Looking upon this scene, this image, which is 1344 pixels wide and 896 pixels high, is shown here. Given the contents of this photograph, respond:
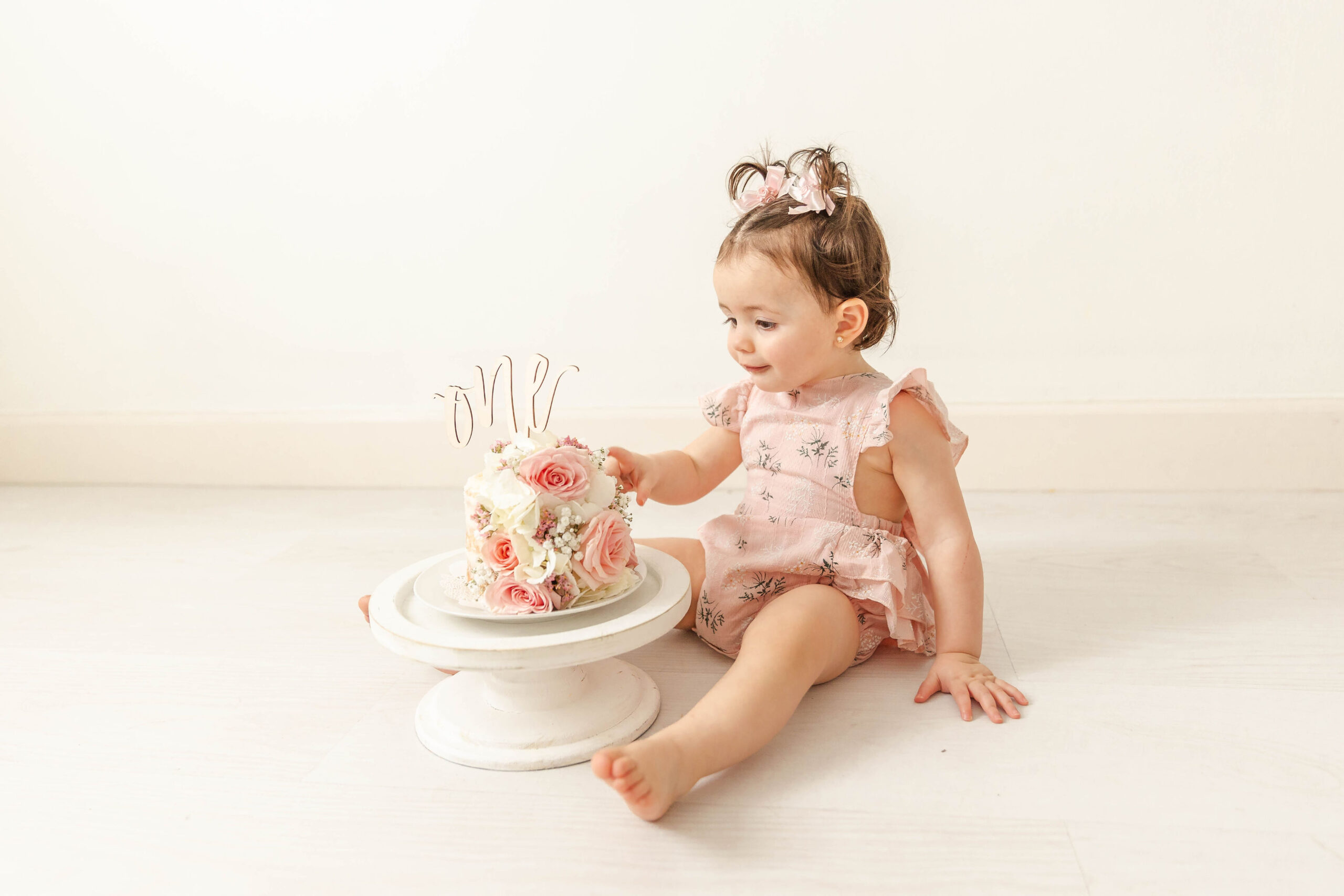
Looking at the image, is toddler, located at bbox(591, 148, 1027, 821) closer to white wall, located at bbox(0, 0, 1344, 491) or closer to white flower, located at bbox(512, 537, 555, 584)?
white flower, located at bbox(512, 537, 555, 584)

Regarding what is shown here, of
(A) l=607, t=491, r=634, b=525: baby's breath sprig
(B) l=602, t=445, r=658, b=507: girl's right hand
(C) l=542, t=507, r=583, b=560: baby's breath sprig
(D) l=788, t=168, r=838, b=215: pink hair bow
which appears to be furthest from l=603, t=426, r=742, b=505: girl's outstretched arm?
(D) l=788, t=168, r=838, b=215: pink hair bow

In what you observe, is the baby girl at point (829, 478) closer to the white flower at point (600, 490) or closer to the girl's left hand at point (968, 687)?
the girl's left hand at point (968, 687)

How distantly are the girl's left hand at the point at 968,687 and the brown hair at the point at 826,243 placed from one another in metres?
0.36

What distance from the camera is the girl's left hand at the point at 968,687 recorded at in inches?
36.6

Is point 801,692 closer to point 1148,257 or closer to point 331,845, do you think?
point 331,845

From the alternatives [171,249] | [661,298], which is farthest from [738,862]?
[171,249]

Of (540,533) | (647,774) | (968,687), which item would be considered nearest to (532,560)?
(540,533)

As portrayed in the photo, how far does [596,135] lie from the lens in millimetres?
1727

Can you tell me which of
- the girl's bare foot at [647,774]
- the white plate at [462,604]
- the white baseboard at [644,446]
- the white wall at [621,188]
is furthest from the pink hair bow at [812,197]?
the white baseboard at [644,446]

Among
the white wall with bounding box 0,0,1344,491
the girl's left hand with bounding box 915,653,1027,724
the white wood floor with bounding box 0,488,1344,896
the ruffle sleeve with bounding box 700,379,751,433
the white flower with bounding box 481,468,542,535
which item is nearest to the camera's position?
the white wood floor with bounding box 0,488,1344,896

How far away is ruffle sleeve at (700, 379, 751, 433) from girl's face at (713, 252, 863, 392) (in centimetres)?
11

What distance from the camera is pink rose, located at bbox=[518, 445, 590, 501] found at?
84cm

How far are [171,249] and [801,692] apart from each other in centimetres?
163

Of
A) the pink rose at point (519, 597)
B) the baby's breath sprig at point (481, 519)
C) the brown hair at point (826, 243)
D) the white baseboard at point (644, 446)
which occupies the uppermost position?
the brown hair at point (826, 243)
